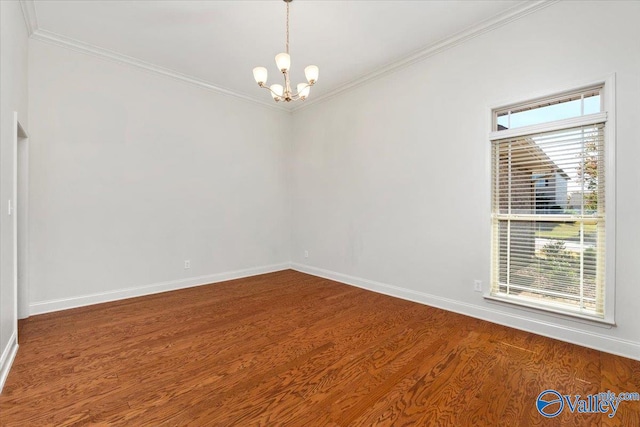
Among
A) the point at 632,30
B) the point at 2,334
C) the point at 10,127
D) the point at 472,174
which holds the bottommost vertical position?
the point at 2,334

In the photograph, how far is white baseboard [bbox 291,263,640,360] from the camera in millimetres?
2437

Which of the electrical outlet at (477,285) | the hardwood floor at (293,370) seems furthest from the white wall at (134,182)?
the electrical outlet at (477,285)

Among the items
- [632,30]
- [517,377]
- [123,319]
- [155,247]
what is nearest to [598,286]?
[517,377]

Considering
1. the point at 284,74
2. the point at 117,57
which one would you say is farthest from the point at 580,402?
the point at 117,57

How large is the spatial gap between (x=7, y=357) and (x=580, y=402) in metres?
4.08

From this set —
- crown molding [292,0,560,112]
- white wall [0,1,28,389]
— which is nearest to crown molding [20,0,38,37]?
white wall [0,1,28,389]

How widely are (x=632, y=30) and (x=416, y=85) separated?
1.95 m

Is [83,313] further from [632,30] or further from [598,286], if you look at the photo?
[632,30]

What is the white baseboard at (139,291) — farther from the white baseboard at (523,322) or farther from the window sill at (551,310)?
the window sill at (551,310)

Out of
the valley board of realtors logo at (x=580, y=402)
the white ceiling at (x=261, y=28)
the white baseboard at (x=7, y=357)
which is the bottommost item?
the valley board of realtors logo at (x=580, y=402)

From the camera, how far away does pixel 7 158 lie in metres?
2.26

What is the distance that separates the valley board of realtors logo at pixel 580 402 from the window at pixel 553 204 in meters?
0.80

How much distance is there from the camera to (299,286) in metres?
4.57

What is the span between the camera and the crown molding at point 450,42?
287cm
